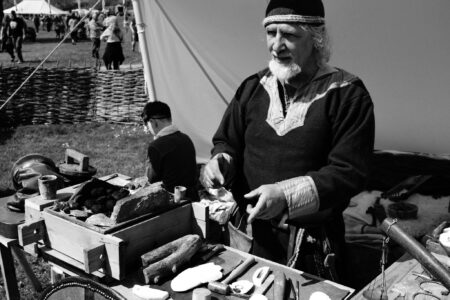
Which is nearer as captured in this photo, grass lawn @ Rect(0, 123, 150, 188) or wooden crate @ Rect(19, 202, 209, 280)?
wooden crate @ Rect(19, 202, 209, 280)

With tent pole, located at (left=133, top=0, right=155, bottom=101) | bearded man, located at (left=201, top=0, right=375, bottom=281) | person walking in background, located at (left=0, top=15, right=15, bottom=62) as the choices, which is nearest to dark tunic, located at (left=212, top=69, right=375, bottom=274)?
bearded man, located at (left=201, top=0, right=375, bottom=281)

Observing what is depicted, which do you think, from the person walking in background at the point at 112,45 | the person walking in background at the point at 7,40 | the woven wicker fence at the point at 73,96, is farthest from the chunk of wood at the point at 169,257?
the person walking in background at the point at 7,40

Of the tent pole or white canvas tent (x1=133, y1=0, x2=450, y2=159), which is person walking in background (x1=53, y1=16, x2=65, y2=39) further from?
the tent pole

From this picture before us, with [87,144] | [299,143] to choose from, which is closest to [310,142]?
[299,143]

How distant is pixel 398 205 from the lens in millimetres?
3791

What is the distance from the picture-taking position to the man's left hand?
1564mm

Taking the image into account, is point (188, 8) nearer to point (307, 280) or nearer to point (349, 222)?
point (349, 222)

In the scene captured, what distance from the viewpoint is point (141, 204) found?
6.58 ft

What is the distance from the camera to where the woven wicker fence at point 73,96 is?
7.84 metres

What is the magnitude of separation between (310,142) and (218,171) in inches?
15.2

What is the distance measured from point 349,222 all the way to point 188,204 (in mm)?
1932

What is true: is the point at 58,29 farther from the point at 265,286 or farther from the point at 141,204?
the point at 265,286

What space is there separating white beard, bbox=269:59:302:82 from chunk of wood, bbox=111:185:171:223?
2.37ft

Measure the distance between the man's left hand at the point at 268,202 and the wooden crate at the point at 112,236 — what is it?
57 cm
